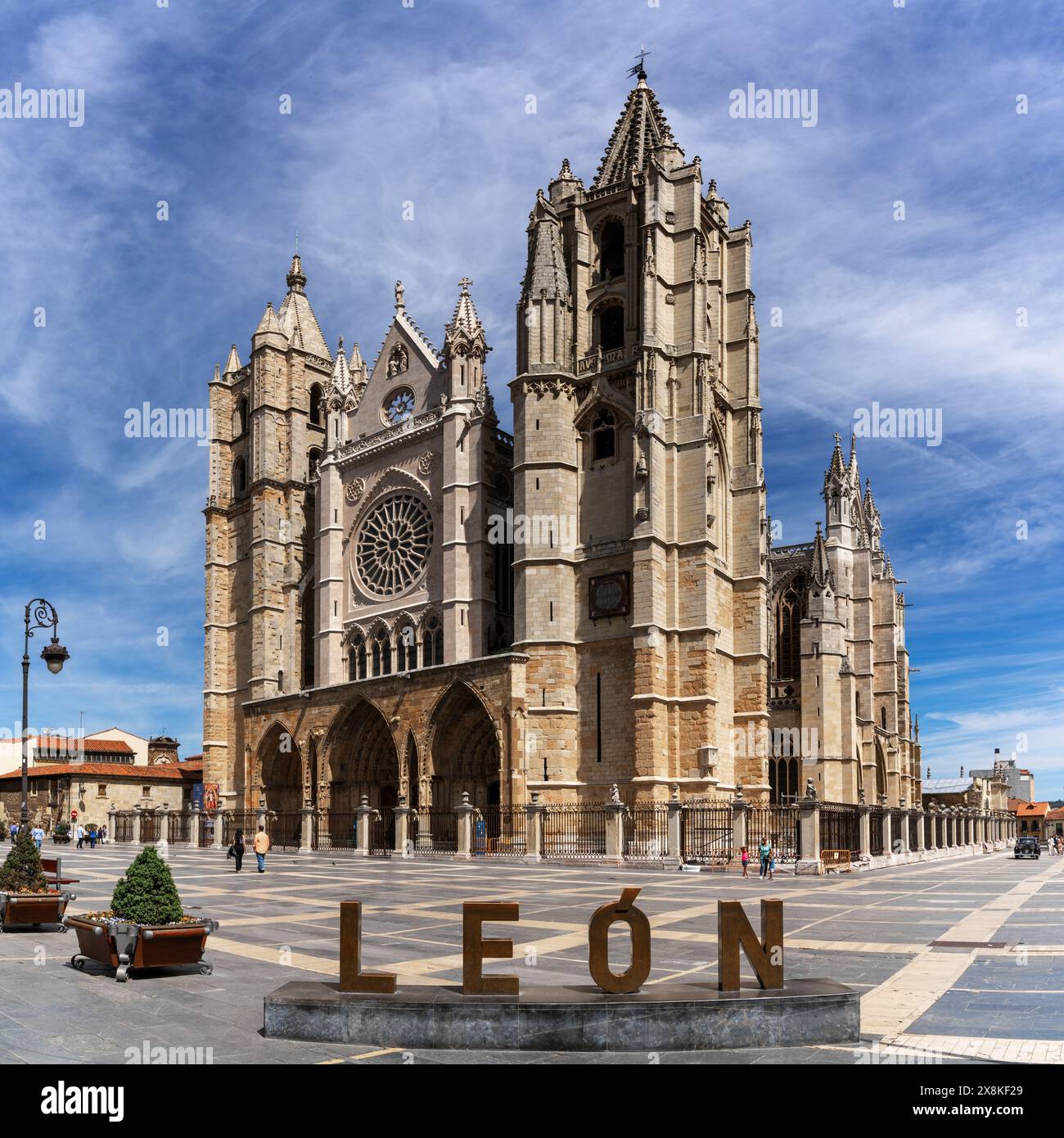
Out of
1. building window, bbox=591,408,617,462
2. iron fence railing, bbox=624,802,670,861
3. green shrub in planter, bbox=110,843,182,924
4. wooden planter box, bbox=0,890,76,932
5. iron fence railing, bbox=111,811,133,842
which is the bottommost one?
iron fence railing, bbox=111,811,133,842

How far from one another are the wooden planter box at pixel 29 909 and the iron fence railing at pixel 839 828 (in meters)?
21.2

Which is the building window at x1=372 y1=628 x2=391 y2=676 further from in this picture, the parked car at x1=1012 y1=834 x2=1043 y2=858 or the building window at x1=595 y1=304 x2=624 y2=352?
the parked car at x1=1012 y1=834 x2=1043 y2=858

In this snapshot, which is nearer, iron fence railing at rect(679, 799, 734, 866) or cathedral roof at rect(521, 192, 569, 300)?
iron fence railing at rect(679, 799, 734, 866)

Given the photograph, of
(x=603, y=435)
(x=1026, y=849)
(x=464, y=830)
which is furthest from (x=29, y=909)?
(x=1026, y=849)

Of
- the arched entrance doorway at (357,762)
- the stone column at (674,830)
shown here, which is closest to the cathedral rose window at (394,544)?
the arched entrance doorway at (357,762)

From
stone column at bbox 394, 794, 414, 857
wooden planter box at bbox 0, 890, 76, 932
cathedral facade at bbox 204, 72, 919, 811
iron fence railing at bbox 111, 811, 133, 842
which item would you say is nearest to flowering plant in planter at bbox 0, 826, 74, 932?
wooden planter box at bbox 0, 890, 76, 932

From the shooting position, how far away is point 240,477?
2325 inches

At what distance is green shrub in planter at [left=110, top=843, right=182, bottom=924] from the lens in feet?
34.1

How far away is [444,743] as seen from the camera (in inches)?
1633

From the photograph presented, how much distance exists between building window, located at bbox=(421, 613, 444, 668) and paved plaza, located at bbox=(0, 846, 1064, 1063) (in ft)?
64.9

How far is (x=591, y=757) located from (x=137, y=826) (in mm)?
23735

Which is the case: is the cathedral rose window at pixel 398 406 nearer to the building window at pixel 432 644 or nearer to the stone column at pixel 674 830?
the building window at pixel 432 644
